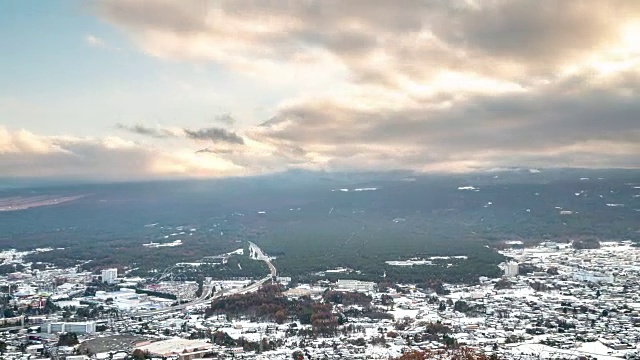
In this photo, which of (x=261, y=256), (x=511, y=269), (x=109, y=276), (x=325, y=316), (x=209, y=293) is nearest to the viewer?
(x=325, y=316)

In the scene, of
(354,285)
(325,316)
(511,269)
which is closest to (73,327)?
(325,316)

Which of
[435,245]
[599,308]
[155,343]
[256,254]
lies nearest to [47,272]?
[256,254]

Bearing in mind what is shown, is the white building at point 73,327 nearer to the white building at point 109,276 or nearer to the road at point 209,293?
the road at point 209,293

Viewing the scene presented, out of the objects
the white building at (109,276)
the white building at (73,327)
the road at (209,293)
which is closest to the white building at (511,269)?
the road at (209,293)

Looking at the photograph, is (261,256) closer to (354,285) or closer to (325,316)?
(354,285)

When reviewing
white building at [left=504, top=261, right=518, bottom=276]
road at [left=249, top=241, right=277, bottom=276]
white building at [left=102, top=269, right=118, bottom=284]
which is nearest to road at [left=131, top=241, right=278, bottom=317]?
road at [left=249, top=241, right=277, bottom=276]

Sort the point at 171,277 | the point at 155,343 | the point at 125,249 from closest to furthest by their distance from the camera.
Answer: the point at 155,343 → the point at 171,277 → the point at 125,249

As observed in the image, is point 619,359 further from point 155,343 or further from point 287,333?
point 155,343
